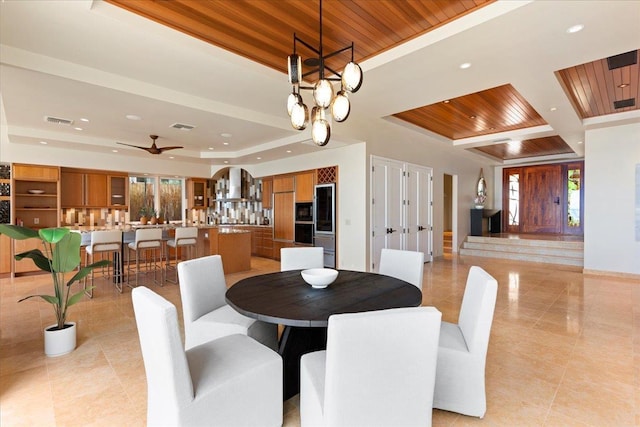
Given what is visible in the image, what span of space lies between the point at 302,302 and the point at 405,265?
4.65 ft

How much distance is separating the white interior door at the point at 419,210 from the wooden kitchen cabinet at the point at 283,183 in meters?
2.73

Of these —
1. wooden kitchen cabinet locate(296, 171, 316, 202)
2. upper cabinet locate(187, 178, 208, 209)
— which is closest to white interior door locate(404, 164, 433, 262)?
wooden kitchen cabinet locate(296, 171, 316, 202)

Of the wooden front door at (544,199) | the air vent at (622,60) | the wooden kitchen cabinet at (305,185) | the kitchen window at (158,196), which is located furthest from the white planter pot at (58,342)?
the wooden front door at (544,199)

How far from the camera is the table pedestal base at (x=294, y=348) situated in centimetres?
217

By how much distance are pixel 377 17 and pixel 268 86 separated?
63.6 inches

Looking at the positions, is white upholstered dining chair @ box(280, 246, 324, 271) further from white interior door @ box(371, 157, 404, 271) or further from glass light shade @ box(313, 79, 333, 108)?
white interior door @ box(371, 157, 404, 271)

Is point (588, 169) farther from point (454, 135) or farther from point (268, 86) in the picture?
point (268, 86)

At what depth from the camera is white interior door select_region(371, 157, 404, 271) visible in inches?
236

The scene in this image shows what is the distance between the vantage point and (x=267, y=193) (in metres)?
8.59

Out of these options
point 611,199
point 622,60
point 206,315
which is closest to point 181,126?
point 206,315

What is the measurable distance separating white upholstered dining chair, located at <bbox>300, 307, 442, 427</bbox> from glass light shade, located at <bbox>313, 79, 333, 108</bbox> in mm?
1623

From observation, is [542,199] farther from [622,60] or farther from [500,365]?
[500,365]

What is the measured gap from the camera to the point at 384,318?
1266 mm

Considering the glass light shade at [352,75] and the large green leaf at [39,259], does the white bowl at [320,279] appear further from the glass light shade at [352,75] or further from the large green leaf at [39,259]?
the large green leaf at [39,259]
